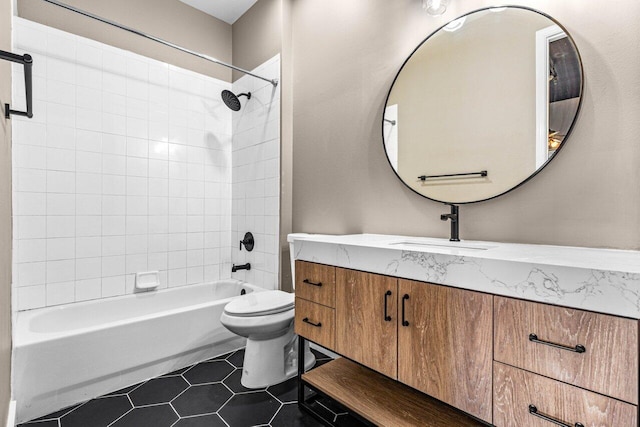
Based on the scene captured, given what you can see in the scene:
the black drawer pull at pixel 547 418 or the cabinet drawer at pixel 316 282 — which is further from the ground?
the cabinet drawer at pixel 316 282

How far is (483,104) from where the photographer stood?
1.46 m

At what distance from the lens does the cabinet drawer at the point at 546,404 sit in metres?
0.79

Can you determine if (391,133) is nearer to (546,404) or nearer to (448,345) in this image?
(448,345)

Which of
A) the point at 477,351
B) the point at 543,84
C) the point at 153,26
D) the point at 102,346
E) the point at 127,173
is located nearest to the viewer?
the point at 477,351

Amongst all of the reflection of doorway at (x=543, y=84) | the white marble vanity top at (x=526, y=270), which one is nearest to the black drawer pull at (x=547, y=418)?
the white marble vanity top at (x=526, y=270)

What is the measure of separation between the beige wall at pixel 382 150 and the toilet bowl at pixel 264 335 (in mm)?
655

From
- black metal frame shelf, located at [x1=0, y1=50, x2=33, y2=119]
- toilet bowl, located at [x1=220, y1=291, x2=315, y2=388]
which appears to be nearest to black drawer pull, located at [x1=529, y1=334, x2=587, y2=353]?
toilet bowl, located at [x1=220, y1=291, x2=315, y2=388]

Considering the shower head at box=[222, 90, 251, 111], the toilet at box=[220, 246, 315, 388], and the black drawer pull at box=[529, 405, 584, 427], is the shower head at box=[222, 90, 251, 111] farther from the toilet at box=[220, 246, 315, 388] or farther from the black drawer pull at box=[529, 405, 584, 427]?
the black drawer pull at box=[529, 405, 584, 427]

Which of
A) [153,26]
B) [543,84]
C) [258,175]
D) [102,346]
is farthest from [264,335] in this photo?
[153,26]

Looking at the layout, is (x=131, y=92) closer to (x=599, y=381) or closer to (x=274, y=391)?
(x=274, y=391)

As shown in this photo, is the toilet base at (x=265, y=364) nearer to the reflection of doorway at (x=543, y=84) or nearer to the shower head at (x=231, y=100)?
the reflection of doorway at (x=543, y=84)

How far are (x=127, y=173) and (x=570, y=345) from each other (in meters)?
2.68

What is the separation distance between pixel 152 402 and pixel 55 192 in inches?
57.7

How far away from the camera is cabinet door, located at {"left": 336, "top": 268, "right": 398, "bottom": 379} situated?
124 cm
